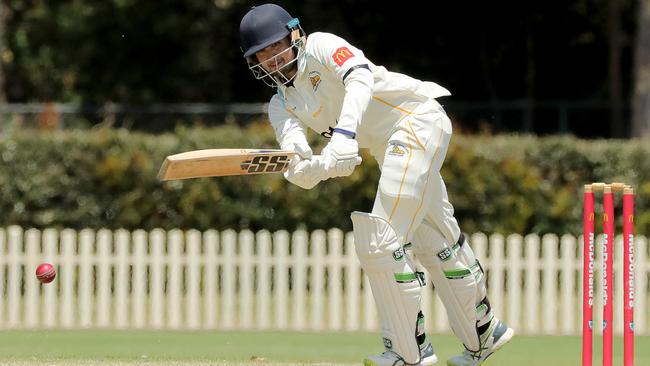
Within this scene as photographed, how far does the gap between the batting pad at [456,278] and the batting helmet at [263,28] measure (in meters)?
1.11

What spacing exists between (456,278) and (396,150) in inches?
28.9

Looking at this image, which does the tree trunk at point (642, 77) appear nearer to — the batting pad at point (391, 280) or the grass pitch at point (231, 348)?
the grass pitch at point (231, 348)

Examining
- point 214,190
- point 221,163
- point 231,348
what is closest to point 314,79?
point 221,163

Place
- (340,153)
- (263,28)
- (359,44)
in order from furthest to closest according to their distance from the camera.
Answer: (359,44) → (263,28) → (340,153)

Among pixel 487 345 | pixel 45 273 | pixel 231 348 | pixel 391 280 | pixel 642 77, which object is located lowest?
pixel 231 348

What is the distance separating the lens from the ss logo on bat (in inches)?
229

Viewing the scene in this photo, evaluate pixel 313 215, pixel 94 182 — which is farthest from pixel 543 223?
pixel 94 182

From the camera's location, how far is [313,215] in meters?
11.9

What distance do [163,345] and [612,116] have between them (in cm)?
1215

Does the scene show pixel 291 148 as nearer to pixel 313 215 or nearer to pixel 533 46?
pixel 313 215

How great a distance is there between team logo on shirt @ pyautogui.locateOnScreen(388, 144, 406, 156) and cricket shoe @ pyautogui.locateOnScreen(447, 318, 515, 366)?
1038 mm

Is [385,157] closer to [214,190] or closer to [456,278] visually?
[456,278]

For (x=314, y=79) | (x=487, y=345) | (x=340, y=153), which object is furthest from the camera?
(x=487, y=345)

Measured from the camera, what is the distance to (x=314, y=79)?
6.12 m
